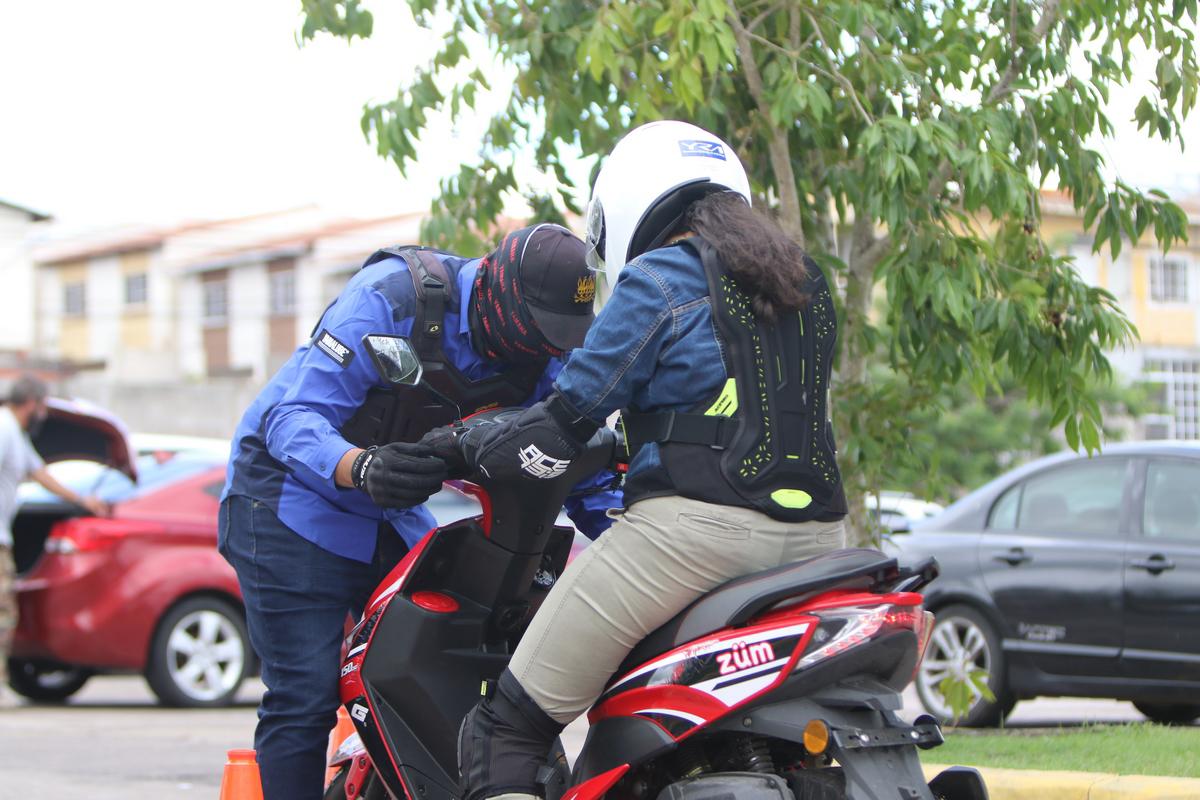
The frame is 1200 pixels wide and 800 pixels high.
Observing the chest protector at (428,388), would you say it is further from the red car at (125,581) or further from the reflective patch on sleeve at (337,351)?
the red car at (125,581)

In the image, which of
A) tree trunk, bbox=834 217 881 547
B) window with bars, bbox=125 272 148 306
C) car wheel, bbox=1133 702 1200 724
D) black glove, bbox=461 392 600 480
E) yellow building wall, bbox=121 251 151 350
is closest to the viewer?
black glove, bbox=461 392 600 480

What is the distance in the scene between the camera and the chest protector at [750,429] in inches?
117

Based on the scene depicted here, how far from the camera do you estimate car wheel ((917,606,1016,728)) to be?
343 inches

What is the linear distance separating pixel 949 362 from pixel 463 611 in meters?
2.55

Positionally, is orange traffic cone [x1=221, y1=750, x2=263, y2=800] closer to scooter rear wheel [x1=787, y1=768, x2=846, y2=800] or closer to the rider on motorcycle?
the rider on motorcycle

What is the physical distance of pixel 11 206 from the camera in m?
43.6

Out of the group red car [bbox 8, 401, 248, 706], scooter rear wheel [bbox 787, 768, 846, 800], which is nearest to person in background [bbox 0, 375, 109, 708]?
red car [bbox 8, 401, 248, 706]

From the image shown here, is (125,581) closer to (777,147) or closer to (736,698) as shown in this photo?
(777,147)

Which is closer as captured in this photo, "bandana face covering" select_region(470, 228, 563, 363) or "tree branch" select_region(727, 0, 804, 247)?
"bandana face covering" select_region(470, 228, 563, 363)

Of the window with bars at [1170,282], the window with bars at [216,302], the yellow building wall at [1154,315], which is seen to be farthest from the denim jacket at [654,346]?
the window with bars at [216,302]

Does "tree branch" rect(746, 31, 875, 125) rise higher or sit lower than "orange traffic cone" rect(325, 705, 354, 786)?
higher

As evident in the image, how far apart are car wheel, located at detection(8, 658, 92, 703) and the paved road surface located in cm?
12

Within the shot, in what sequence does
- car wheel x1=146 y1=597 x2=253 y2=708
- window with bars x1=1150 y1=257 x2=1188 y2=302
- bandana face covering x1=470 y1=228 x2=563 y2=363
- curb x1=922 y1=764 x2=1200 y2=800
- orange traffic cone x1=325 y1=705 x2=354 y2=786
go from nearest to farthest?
bandana face covering x1=470 y1=228 x2=563 y2=363 → orange traffic cone x1=325 y1=705 x2=354 y2=786 → curb x1=922 y1=764 x2=1200 y2=800 → car wheel x1=146 y1=597 x2=253 y2=708 → window with bars x1=1150 y1=257 x2=1188 y2=302

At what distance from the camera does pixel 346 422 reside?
3805 millimetres
